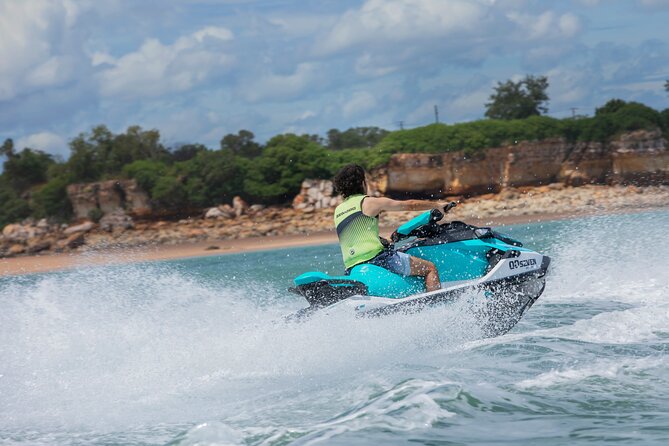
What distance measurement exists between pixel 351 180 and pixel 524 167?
1344 inches

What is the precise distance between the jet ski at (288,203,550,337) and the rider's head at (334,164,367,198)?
18.3 inches

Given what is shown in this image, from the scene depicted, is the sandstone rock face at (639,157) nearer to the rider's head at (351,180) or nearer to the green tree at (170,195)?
the green tree at (170,195)

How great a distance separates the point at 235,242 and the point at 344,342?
1038 inches

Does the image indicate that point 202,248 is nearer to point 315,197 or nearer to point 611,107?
point 315,197

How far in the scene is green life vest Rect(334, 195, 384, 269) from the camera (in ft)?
20.4

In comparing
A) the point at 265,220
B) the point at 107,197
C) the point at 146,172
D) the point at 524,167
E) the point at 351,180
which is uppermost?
the point at 146,172

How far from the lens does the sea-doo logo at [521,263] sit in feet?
20.8

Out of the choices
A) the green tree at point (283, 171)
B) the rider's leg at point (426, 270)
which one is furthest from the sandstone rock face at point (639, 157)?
the rider's leg at point (426, 270)

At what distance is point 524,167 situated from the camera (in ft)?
129

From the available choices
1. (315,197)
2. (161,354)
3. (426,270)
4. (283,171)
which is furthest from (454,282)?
(283,171)

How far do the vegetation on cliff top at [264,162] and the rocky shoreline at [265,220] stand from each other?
127cm

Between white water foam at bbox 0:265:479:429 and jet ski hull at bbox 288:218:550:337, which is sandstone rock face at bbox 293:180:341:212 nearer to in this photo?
white water foam at bbox 0:265:479:429

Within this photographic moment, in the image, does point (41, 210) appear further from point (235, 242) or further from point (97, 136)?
point (235, 242)

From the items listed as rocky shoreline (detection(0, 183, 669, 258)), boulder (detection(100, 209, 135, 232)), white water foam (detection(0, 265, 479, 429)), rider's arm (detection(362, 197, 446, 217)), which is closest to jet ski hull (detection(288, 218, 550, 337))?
white water foam (detection(0, 265, 479, 429))
